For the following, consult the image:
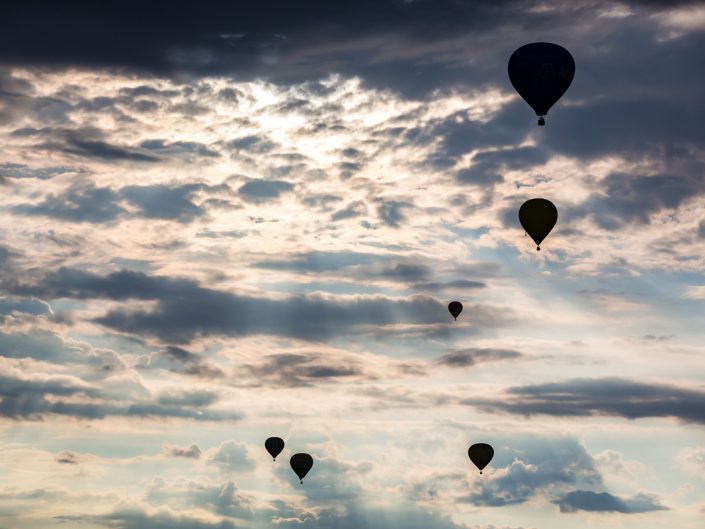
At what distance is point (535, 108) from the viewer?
12900 cm

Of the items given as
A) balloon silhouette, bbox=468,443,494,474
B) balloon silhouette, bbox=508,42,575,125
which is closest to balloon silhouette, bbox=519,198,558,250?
balloon silhouette, bbox=508,42,575,125

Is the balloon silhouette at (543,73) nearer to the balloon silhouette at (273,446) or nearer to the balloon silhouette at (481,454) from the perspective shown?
the balloon silhouette at (481,454)

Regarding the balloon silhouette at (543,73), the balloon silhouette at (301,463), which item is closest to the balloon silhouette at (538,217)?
the balloon silhouette at (543,73)

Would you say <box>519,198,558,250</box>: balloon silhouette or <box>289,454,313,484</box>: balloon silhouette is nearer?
<box>519,198,558,250</box>: balloon silhouette

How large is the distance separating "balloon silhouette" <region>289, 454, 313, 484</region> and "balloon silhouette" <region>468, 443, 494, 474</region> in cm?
3011

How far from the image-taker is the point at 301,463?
19512 centimetres

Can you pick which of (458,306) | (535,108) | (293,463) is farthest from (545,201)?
(293,463)

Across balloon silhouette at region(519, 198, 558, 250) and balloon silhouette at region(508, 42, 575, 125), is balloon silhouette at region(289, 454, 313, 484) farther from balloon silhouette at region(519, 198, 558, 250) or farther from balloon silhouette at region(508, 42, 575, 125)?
balloon silhouette at region(508, 42, 575, 125)

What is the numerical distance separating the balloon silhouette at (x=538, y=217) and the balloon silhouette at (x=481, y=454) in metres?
52.3

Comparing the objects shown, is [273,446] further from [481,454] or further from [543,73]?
[543,73]

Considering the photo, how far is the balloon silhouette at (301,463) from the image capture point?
194 metres

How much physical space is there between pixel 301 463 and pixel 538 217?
248ft

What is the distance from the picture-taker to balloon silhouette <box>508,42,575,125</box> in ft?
420

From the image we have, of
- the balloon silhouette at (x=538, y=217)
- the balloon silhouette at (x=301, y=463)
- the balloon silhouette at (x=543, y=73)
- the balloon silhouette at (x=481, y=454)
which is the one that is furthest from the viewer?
the balloon silhouette at (x=301, y=463)
